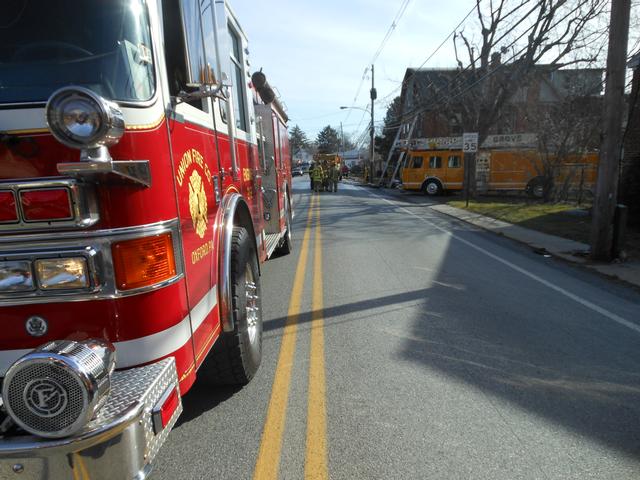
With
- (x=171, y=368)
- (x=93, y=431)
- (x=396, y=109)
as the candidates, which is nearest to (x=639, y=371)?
(x=171, y=368)

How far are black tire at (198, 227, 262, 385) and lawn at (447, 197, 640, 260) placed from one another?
8.32 meters

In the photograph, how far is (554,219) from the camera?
14.5m

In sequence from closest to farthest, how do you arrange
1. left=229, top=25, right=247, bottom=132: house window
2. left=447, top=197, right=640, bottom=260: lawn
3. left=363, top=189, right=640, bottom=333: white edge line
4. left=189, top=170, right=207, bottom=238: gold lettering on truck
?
1. left=189, top=170, right=207, bottom=238: gold lettering on truck
2. left=229, top=25, right=247, bottom=132: house window
3. left=363, top=189, right=640, bottom=333: white edge line
4. left=447, top=197, right=640, bottom=260: lawn

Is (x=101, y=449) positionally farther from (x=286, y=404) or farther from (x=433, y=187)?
(x=433, y=187)

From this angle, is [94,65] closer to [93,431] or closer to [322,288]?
[93,431]

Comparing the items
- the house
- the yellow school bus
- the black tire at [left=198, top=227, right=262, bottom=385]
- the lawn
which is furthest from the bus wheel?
the black tire at [left=198, top=227, right=262, bottom=385]

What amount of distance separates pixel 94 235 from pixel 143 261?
232 millimetres

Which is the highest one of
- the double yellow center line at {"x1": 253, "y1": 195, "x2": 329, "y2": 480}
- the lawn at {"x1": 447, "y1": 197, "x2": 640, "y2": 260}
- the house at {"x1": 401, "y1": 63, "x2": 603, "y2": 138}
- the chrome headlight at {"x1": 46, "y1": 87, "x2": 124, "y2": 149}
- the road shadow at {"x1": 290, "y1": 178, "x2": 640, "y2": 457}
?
the house at {"x1": 401, "y1": 63, "x2": 603, "y2": 138}

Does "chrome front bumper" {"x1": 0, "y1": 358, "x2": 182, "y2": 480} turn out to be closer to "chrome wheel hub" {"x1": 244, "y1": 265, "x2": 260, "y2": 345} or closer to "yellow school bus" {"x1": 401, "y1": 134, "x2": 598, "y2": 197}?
"chrome wheel hub" {"x1": 244, "y1": 265, "x2": 260, "y2": 345}

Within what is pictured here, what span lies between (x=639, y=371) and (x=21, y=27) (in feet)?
16.5

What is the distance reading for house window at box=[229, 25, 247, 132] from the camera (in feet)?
14.4

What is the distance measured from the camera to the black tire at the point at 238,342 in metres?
3.23

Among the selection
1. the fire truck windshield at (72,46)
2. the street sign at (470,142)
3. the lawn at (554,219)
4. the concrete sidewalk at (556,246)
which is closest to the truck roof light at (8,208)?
the fire truck windshield at (72,46)

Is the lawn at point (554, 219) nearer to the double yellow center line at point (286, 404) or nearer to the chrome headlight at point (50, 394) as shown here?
the double yellow center line at point (286, 404)
